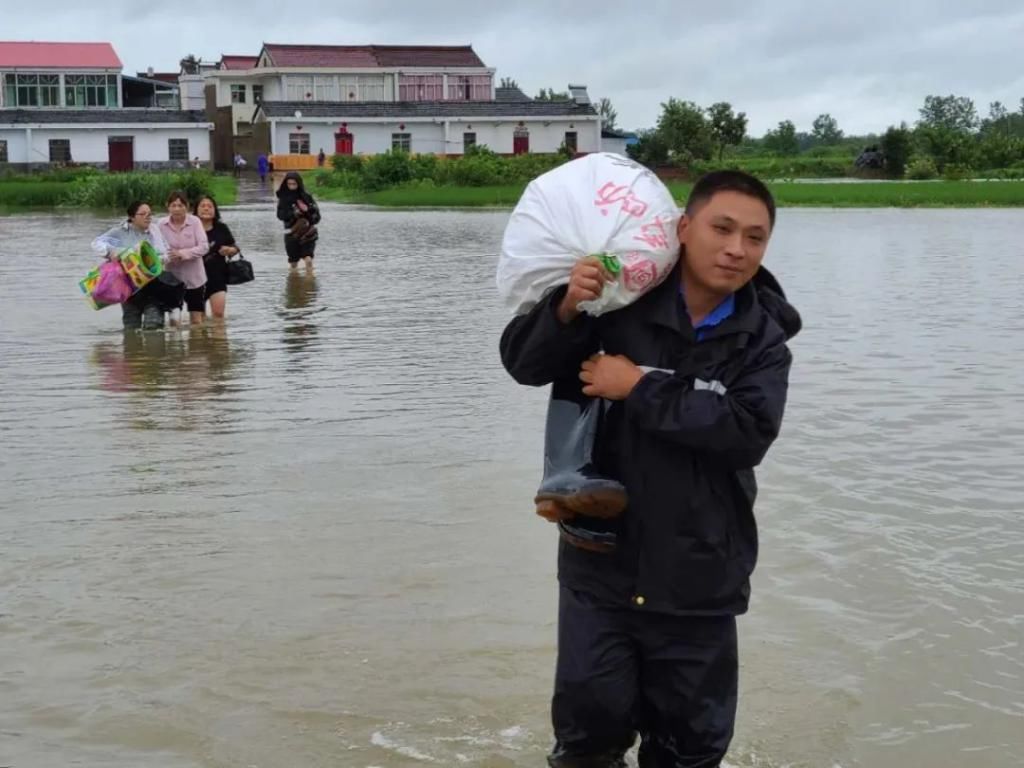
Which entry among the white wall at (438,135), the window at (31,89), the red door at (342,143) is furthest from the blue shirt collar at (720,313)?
the window at (31,89)

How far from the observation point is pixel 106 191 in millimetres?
46812

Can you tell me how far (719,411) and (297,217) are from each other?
1717 centimetres

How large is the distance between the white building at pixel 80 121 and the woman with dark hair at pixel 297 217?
55.9 m

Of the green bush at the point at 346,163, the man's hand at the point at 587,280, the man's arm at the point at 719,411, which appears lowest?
the man's arm at the point at 719,411

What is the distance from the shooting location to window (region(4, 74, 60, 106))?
80938 mm

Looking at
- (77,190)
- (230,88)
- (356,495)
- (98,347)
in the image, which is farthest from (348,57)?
(356,495)

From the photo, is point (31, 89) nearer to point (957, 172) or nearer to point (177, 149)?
point (177, 149)

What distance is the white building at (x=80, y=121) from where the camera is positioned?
7350 cm

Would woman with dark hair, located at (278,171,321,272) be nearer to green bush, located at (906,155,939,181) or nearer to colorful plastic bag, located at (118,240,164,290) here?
colorful plastic bag, located at (118,240,164,290)

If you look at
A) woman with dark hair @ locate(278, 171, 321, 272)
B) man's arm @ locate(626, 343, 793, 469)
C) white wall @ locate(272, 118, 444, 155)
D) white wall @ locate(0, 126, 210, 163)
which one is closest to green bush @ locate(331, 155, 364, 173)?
white wall @ locate(272, 118, 444, 155)

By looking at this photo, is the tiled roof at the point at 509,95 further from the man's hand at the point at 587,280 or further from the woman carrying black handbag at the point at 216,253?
the man's hand at the point at 587,280

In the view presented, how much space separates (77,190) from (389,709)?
4814 cm

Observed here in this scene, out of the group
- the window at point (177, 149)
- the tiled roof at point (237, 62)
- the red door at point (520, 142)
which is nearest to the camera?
the window at point (177, 149)

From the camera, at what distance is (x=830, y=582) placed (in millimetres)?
5910
